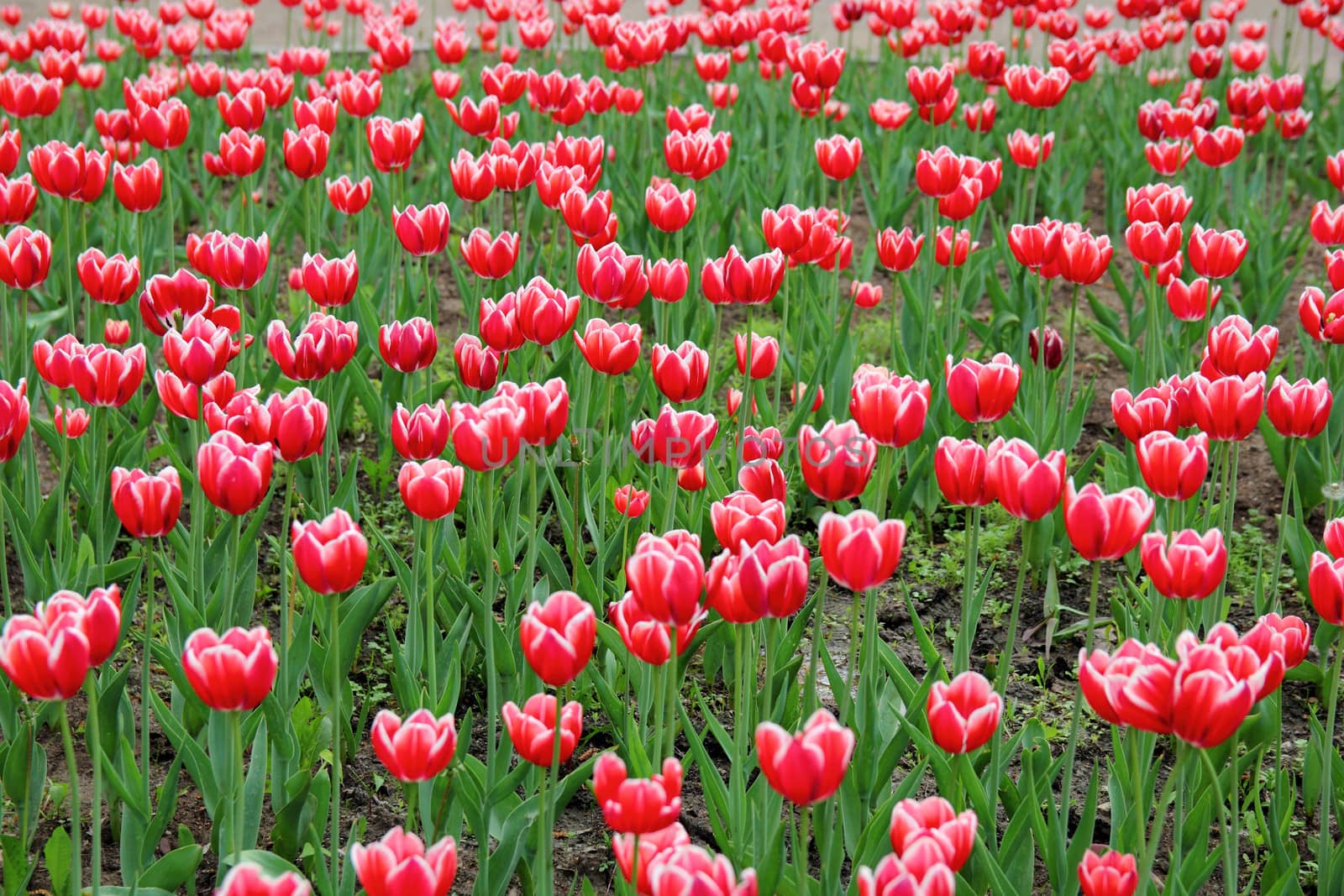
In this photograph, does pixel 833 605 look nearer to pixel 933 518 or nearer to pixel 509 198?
pixel 933 518

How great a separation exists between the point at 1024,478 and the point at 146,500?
1245 millimetres

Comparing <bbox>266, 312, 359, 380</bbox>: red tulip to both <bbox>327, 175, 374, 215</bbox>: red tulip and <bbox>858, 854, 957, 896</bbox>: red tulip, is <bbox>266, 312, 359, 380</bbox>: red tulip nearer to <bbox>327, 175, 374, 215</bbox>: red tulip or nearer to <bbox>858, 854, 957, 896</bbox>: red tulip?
<bbox>327, 175, 374, 215</bbox>: red tulip

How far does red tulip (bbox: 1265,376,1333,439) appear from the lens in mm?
2455

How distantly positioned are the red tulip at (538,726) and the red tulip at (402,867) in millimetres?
274

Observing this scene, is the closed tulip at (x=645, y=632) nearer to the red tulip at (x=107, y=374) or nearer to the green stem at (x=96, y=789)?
the green stem at (x=96, y=789)

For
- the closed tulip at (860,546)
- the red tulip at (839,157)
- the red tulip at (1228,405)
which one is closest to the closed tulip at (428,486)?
the closed tulip at (860,546)

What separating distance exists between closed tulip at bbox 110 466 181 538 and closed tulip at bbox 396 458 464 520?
Answer: 1.10 feet

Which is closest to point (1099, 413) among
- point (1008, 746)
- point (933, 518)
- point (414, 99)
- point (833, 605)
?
point (933, 518)

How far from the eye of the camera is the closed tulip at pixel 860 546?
185 cm

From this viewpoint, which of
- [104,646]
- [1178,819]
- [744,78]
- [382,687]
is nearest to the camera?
[104,646]

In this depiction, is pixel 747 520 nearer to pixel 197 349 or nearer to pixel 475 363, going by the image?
pixel 475 363

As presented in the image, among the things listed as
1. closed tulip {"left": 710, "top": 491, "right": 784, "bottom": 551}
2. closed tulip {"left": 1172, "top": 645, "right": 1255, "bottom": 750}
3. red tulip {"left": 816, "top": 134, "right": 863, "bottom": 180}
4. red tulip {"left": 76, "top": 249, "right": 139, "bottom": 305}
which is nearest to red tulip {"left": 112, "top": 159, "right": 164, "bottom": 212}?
red tulip {"left": 76, "top": 249, "right": 139, "bottom": 305}

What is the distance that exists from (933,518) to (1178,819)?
5.64 ft

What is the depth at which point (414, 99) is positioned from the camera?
6453 millimetres
